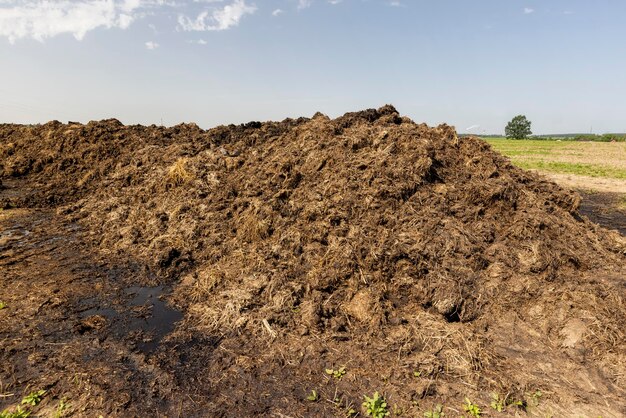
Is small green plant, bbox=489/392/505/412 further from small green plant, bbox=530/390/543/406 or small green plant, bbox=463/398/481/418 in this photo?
small green plant, bbox=530/390/543/406

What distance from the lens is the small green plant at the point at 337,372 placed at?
4352mm

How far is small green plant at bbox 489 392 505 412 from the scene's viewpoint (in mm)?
3887

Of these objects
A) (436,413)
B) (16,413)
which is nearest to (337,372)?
(436,413)

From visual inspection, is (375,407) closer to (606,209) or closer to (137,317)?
(137,317)

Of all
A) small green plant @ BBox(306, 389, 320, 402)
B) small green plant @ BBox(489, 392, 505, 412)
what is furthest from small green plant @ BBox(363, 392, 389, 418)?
small green plant @ BBox(489, 392, 505, 412)

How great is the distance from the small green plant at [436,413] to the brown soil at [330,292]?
0.13 metres

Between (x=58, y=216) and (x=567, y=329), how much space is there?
1313 centimetres

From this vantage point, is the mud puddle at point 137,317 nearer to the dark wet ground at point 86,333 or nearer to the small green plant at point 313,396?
the dark wet ground at point 86,333

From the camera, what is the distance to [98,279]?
6.85 metres

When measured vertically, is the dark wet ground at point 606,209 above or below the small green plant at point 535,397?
above

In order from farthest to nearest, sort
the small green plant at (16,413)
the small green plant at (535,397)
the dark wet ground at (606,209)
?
the dark wet ground at (606,209) → the small green plant at (535,397) → the small green plant at (16,413)

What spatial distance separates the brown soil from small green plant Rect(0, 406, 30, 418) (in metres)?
0.11

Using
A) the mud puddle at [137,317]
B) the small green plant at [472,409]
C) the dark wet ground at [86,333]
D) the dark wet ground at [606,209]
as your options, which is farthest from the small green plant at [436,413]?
the dark wet ground at [606,209]

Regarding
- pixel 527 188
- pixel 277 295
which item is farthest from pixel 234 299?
pixel 527 188
